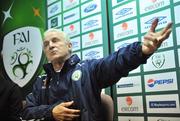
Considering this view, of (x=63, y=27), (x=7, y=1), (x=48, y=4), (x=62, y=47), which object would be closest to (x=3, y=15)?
(x=7, y=1)

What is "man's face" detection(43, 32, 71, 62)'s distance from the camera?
182cm

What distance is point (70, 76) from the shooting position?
172 cm

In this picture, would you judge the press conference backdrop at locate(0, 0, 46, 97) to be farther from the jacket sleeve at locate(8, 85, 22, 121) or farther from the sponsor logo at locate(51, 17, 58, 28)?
the jacket sleeve at locate(8, 85, 22, 121)

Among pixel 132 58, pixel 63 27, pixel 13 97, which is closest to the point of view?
pixel 132 58

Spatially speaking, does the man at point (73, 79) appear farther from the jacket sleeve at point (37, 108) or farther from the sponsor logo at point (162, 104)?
the sponsor logo at point (162, 104)

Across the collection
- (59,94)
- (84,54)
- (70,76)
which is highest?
(84,54)

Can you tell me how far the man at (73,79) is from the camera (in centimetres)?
139

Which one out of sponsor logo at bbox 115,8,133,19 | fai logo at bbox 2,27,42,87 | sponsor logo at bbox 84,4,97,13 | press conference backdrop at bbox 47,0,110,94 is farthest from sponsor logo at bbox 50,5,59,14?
sponsor logo at bbox 115,8,133,19

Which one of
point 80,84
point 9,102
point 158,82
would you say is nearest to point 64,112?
point 80,84

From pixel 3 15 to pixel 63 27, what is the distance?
999 mm

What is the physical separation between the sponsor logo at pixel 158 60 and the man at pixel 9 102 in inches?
36.0

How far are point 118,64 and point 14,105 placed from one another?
58 cm

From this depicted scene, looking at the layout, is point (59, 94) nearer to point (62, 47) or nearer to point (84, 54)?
point (62, 47)

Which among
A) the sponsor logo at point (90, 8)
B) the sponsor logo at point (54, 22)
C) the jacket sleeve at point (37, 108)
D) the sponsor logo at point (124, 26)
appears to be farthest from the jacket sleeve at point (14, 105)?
the sponsor logo at point (54, 22)
